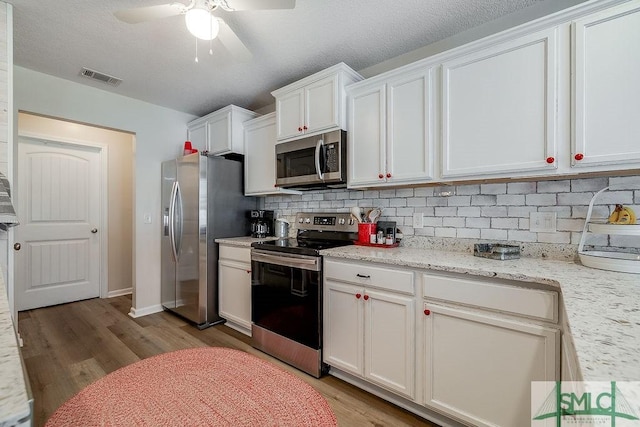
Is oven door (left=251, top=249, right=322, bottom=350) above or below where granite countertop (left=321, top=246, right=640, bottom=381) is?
below

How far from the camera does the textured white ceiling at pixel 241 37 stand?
1.83 meters

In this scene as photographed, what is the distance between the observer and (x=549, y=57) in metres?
1.49

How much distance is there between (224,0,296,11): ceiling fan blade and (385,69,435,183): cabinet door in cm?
89

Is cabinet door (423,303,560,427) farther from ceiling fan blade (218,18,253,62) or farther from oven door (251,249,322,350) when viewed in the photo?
ceiling fan blade (218,18,253,62)

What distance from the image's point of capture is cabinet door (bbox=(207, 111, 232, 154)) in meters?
3.16

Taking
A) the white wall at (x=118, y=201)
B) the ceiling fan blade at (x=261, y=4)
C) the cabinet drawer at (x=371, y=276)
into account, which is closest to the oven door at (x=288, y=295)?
the cabinet drawer at (x=371, y=276)

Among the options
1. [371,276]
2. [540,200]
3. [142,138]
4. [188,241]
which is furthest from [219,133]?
[540,200]

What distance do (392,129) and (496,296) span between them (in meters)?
1.24

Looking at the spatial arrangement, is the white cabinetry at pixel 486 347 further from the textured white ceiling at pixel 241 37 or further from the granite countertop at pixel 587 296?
the textured white ceiling at pixel 241 37

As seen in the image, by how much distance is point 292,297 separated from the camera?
2193 mm

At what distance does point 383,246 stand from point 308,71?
169 centimetres

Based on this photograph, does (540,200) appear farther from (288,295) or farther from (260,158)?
(260,158)

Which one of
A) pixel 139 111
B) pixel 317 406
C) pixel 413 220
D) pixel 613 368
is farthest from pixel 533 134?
pixel 139 111

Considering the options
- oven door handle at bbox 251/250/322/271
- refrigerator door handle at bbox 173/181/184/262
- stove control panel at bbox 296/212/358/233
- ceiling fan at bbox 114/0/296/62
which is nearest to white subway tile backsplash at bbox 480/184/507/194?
stove control panel at bbox 296/212/358/233
